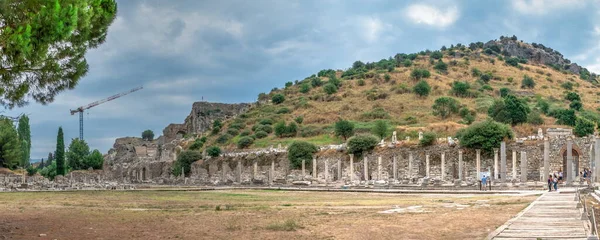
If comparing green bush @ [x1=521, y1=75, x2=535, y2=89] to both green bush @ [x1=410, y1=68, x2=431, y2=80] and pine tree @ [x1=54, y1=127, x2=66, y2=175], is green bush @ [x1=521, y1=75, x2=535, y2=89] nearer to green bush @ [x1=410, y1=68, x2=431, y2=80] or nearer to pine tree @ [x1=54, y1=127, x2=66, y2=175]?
green bush @ [x1=410, y1=68, x2=431, y2=80]

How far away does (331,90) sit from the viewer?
110 m

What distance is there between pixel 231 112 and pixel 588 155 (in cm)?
9348

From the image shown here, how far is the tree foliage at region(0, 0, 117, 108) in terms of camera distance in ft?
42.2

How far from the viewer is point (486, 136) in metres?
49.8

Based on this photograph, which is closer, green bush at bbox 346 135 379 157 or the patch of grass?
the patch of grass

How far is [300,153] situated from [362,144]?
337 inches

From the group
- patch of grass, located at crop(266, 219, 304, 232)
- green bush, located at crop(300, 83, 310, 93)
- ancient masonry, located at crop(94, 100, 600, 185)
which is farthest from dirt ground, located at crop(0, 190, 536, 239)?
green bush, located at crop(300, 83, 310, 93)

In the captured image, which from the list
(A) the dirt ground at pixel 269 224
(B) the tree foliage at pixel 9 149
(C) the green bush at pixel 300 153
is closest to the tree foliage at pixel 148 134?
(B) the tree foliage at pixel 9 149

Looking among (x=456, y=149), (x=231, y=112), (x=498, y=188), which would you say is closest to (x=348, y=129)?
(x=456, y=149)

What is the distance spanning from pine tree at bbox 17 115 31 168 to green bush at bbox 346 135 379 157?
5720 centimetres

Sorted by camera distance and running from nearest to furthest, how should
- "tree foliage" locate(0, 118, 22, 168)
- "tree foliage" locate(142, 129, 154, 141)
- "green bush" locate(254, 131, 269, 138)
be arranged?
"tree foliage" locate(0, 118, 22, 168)
"green bush" locate(254, 131, 269, 138)
"tree foliage" locate(142, 129, 154, 141)

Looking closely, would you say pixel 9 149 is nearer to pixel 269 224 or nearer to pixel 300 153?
pixel 300 153

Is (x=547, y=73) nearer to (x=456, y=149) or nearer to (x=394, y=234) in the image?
(x=456, y=149)

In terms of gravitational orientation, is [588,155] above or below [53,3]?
below
